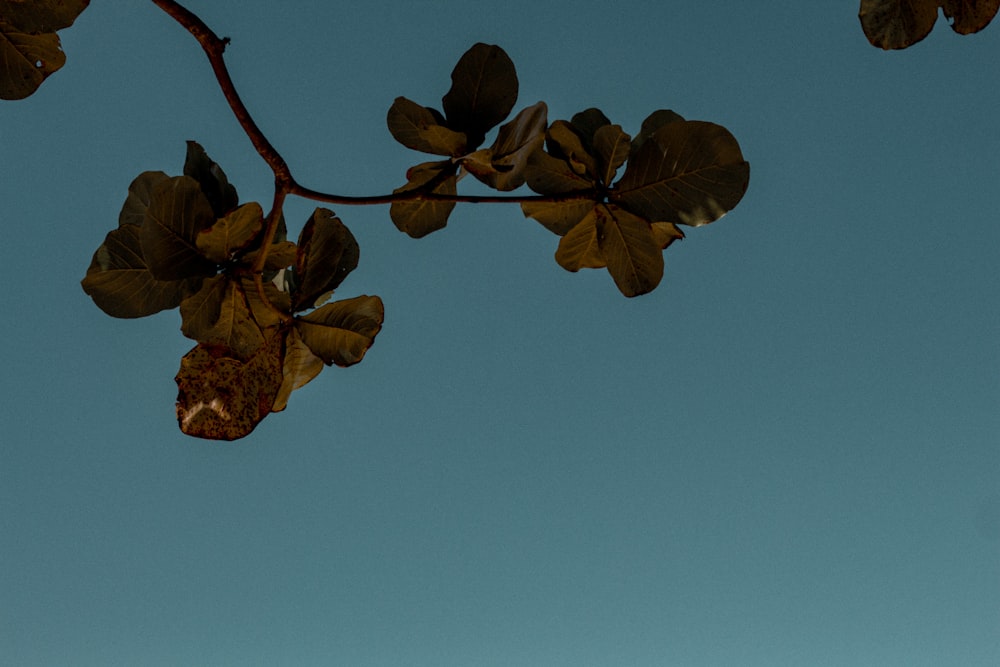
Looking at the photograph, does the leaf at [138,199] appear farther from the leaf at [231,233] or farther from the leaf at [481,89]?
the leaf at [481,89]

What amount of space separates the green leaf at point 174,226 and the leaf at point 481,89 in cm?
39

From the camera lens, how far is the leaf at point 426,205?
124 cm

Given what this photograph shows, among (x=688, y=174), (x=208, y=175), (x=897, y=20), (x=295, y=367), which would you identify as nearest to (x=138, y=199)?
(x=208, y=175)

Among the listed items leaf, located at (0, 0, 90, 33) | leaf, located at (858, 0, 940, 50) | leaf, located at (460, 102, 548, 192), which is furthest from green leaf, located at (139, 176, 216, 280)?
leaf, located at (858, 0, 940, 50)

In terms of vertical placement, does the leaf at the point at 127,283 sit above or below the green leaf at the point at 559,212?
below

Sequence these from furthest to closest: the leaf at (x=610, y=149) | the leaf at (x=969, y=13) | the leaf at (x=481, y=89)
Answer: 1. the leaf at (x=481, y=89)
2. the leaf at (x=610, y=149)
3. the leaf at (x=969, y=13)

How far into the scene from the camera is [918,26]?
1.08m

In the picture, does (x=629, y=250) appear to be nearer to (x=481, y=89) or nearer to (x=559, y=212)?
(x=559, y=212)

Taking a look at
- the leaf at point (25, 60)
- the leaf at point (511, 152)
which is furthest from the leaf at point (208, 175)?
A: the leaf at point (511, 152)

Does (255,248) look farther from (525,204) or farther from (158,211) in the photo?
(525,204)

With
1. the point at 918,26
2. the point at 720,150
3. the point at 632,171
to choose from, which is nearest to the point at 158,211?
the point at 632,171

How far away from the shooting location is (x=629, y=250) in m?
1.21

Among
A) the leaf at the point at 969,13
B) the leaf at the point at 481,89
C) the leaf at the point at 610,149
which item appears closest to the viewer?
the leaf at the point at 969,13

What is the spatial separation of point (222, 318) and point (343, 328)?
0.55ft
